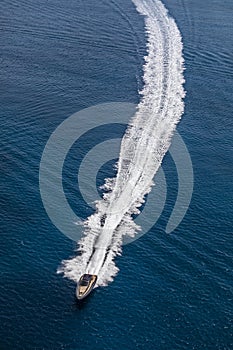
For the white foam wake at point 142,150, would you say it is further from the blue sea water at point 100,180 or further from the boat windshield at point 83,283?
the blue sea water at point 100,180

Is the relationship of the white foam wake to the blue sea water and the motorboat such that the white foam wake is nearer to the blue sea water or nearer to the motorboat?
the motorboat

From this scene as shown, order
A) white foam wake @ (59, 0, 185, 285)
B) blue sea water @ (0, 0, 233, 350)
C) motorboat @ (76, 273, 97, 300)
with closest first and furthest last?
1. blue sea water @ (0, 0, 233, 350)
2. motorboat @ (76, 273, 97, 300)
3. white foam wake @ (59, 0, 185, 285)

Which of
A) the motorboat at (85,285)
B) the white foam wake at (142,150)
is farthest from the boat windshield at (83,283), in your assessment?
the white foam wake at (142,150)

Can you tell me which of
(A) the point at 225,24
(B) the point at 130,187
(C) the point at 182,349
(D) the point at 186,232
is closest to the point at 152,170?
(B) the point at 130,187

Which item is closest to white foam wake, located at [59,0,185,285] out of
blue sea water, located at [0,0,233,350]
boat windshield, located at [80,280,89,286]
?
boat windshield, located at [80,280,89,286]

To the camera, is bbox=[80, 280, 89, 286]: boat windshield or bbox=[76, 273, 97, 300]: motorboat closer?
bbox=[76, 273, 97, 300]: motorboat
